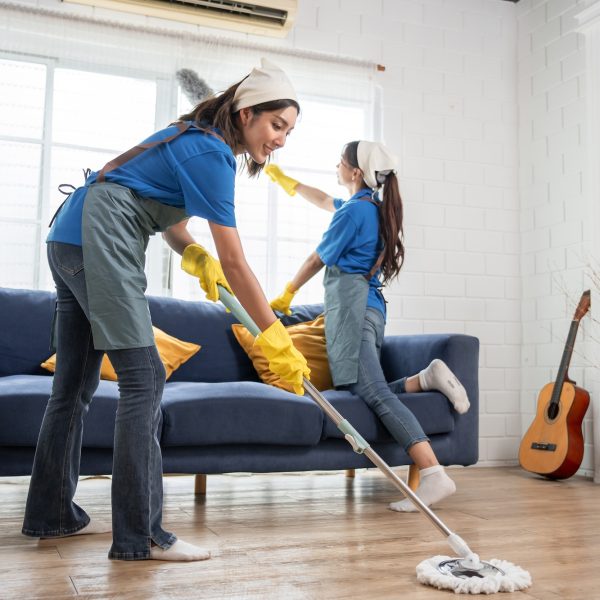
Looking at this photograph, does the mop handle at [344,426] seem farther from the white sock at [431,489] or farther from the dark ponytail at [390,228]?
the dark ponytail at [390,228]

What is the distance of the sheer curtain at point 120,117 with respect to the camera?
3457 mm

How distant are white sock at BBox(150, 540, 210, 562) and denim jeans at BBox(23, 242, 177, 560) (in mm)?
16

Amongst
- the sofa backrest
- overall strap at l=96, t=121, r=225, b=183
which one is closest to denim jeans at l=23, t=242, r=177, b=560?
overall strap at l=96, t=121, r=225, b=183

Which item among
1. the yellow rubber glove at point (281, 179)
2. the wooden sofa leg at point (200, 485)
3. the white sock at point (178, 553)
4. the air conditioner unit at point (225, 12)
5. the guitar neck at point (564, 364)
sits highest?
the air conditioner unit at point (225, 12)

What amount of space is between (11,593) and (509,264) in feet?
11.3

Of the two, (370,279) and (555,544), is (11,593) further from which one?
(370,279)

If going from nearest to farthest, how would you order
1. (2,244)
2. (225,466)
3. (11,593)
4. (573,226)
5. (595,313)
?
(11,593) → (225,466) → (2,244) → (595,313) → (573,226)

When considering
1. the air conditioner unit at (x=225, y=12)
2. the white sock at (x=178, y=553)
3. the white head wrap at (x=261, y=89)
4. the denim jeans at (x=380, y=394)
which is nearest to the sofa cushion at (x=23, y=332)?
the denim jeans at (x=380, y=394)

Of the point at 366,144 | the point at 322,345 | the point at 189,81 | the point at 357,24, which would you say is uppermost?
the point at 357,24

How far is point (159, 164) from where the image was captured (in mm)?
1754

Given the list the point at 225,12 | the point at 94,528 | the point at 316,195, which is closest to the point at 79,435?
the point at 94,528

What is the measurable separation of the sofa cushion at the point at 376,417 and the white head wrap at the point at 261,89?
121 centimetres

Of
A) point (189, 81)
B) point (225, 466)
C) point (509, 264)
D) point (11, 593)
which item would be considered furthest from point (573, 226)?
point (11, 593)

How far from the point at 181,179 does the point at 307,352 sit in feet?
4.90
